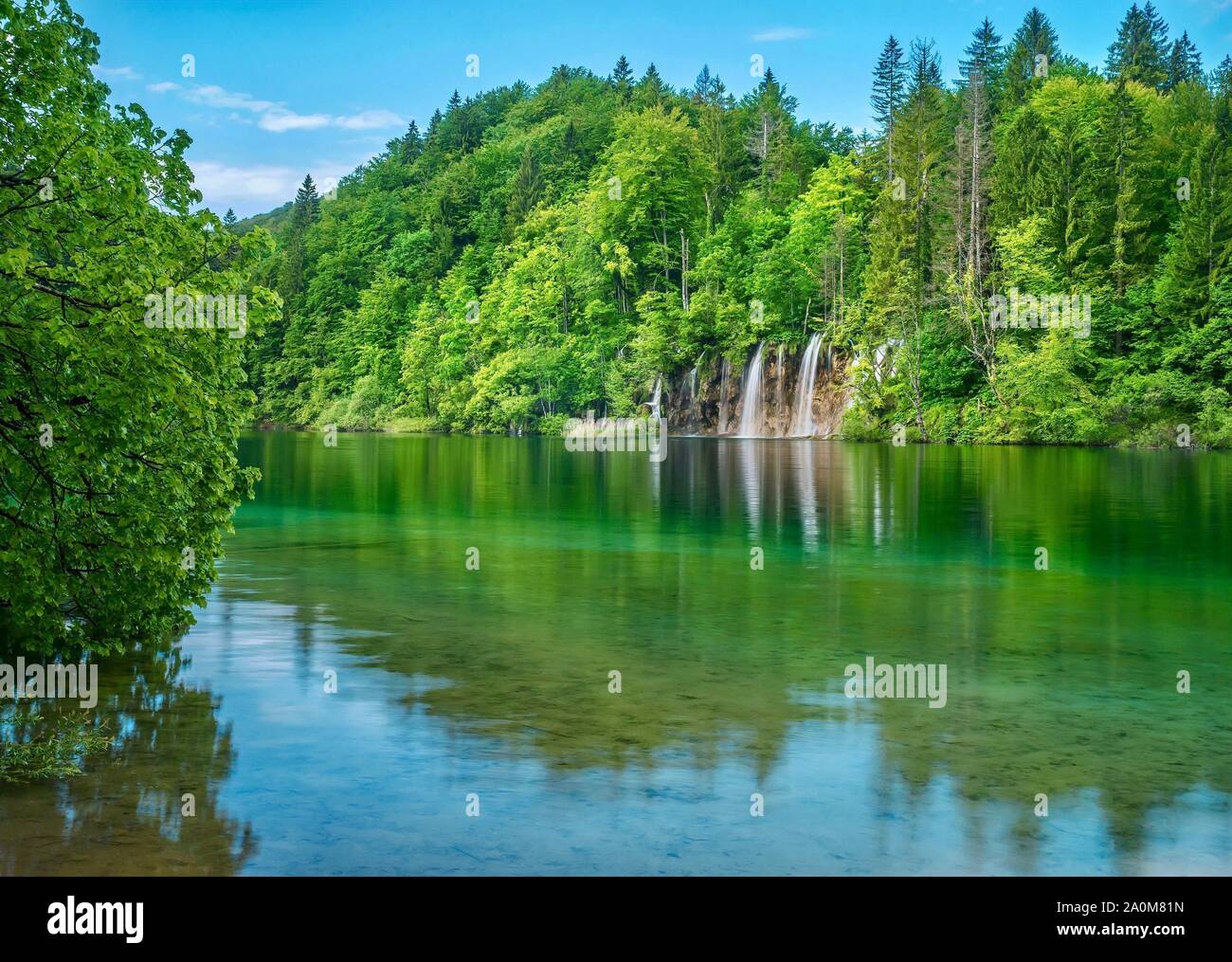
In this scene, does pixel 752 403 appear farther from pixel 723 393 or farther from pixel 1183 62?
pixel 1183 62

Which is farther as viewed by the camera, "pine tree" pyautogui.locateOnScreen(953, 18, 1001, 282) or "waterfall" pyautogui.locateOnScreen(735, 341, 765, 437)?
"waterfall" pyautogui.locateOnScreen(735, 341, 765, 437)

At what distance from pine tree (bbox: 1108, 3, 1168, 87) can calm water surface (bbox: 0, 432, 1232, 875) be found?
116398mm

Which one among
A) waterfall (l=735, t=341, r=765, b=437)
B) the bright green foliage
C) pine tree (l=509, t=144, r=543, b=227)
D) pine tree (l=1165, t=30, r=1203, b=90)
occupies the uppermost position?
pine tree (l=1165, t=30, r=1203, b=90)

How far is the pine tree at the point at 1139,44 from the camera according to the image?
124m

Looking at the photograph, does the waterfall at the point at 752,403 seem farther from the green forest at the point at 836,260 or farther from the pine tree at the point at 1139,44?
the pine tree at the point at 1139,44

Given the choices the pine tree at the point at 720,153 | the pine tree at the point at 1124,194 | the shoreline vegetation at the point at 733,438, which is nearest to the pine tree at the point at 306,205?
the shoreline vegetation at the point at 733,438

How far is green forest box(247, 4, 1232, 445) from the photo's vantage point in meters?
75.8

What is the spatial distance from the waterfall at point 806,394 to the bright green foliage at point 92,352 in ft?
257

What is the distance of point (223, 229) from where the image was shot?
40.8ft

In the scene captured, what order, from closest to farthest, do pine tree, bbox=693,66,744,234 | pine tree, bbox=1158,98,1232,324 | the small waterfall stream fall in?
pine tree, bbox=1158,98,1232,324 < the small waterfall stream < pine tree, bbox=693,66,744,234

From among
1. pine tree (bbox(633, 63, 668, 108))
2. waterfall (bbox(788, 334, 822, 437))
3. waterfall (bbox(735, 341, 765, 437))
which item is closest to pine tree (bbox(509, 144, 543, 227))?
pine tree (bbox(633, 63, 668, 108))

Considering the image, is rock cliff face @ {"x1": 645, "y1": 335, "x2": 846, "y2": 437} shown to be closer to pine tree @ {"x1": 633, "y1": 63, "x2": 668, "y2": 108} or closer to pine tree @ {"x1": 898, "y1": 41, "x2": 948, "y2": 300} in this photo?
pine tree @ {"x1": 898, "y1": 41, "x2": 948, "y2": 300}
